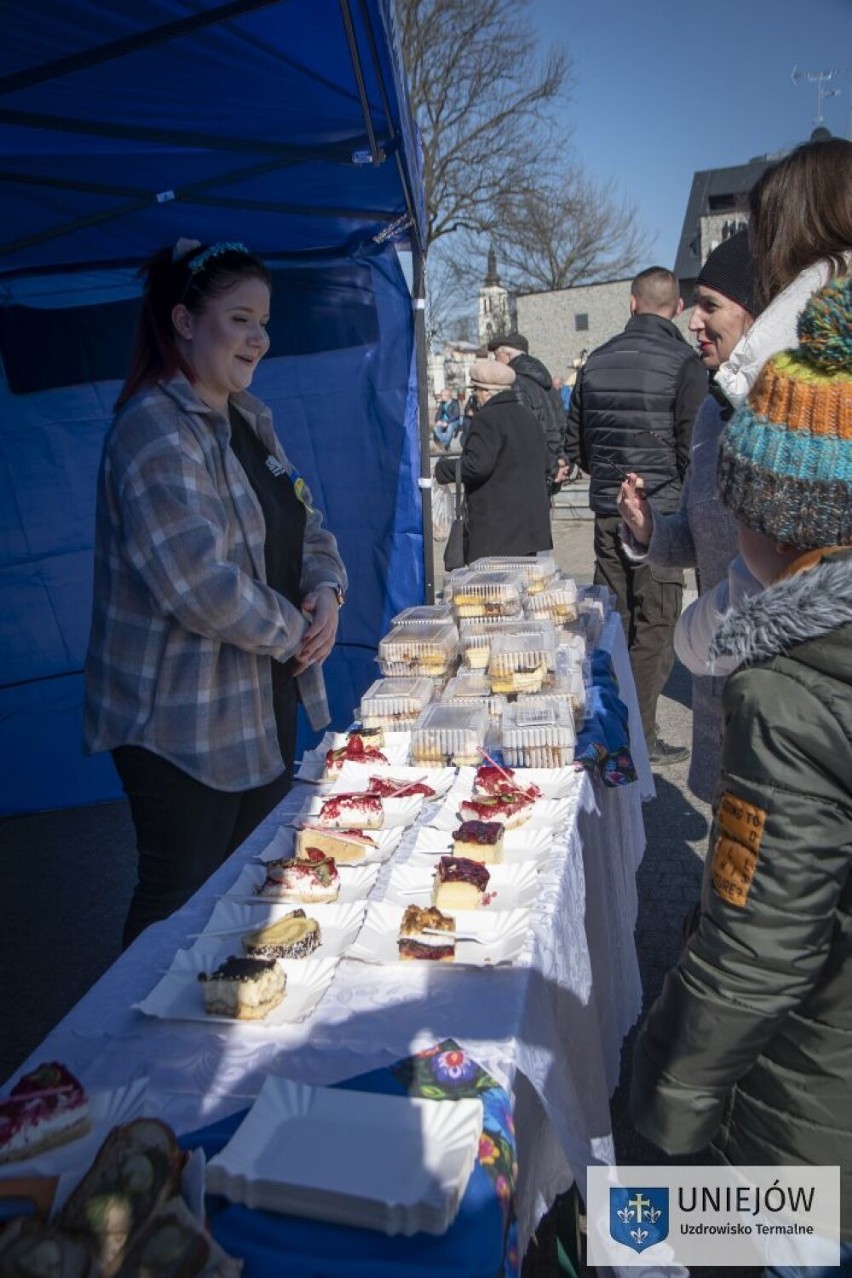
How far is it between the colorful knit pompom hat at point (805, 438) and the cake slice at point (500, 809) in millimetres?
1095

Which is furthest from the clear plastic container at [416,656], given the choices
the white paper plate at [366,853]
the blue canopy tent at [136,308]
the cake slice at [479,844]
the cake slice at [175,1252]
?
the cake slice at [175,1252]

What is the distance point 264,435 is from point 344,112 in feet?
4.48

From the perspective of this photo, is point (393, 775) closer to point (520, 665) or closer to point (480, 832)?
point (480, 832)

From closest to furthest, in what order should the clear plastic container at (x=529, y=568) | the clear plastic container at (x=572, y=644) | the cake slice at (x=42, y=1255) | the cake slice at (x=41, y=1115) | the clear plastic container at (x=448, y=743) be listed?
the cake slice at (x=42, y=1255) < the cake slice at (x=41, y=1115) < the clear plastic container at (x=448, y=743) < the clear plastic container at (x=572, y=644) < the clear plastic container at (x=529, y=568)

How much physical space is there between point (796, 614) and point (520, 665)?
72.6 inches

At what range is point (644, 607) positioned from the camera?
5074mm

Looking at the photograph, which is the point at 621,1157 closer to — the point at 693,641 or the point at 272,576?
the point at 693,641

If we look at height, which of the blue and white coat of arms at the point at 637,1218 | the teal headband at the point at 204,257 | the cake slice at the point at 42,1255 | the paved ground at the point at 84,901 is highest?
the teal headband at the point at 204,257

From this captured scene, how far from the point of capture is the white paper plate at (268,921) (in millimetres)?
1725

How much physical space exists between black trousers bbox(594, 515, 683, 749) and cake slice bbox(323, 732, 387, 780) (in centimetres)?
270

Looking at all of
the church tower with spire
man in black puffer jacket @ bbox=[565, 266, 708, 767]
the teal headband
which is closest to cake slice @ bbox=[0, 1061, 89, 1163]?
the teal headband

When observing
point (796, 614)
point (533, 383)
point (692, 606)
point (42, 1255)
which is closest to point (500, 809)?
point (692, 606)

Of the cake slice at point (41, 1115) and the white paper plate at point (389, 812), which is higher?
the cake slice at point (41, 1115)

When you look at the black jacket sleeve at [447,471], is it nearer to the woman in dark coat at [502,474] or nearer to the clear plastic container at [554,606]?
the woman in dark coat at [502,474]
